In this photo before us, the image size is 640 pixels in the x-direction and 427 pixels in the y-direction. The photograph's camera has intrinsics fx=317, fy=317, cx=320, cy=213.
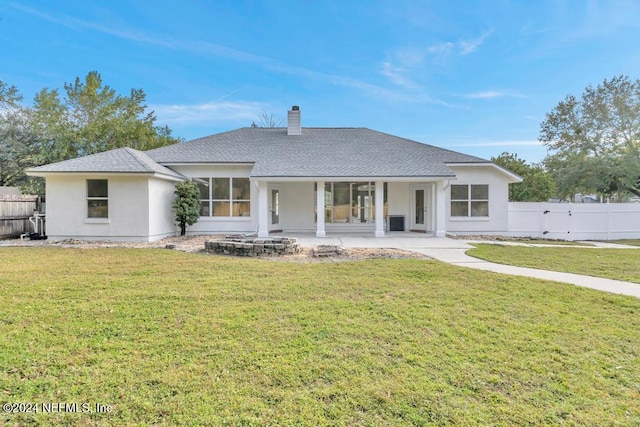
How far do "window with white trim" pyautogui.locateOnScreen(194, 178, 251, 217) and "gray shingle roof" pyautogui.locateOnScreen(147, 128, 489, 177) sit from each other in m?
1.08

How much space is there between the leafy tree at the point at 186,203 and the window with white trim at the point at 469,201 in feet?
40.6

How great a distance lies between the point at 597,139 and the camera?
23.0m

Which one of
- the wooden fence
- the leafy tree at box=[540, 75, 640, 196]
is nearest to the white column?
the leafy tree at box=[540, 75, 640, 196]

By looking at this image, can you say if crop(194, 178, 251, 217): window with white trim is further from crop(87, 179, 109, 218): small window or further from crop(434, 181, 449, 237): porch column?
crop(434, 181, 449, 237): porch column

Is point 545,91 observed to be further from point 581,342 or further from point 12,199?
point 12,199

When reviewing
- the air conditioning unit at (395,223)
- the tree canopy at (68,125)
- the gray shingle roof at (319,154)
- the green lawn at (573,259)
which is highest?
the tree canopy at (68,125)

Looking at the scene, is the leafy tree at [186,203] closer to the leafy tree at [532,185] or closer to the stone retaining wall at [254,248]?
the stone retaining wall at [254,248]

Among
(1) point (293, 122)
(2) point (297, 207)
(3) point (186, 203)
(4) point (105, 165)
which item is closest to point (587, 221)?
(2) point (297, 207)

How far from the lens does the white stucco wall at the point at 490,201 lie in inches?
611

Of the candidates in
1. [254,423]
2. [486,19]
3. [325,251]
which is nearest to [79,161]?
[325,251]

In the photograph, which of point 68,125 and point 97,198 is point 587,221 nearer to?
point 97,198

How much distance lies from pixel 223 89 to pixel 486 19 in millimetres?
19388

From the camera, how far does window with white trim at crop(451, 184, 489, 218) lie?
1572cm

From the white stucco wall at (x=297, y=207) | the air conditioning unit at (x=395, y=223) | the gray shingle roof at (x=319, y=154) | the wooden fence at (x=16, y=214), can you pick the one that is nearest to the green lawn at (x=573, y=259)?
the gray shingle roof at (x=319, y=154)
